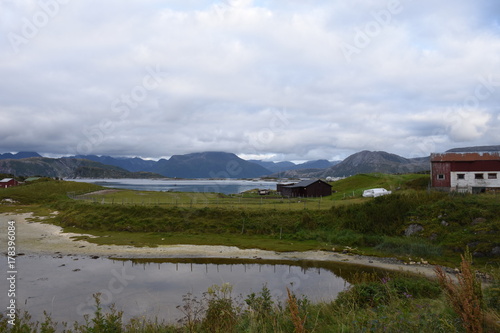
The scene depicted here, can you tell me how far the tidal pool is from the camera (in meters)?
17.4

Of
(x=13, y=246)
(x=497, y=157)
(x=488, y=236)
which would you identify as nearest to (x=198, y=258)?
(x=13, y=246)

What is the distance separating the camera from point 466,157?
5197cm

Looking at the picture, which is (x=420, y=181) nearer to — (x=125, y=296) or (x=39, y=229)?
(x=125, y=296)

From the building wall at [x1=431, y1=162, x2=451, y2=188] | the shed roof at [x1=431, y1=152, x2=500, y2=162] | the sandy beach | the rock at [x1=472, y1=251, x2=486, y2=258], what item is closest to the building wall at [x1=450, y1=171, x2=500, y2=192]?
the building wall at [x1=431, y1=162, x2=451, y2=188]

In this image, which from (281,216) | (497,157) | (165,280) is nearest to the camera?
(165,280)

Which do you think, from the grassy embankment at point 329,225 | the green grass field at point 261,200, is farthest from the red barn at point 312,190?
the grassy embankment at point 329,225

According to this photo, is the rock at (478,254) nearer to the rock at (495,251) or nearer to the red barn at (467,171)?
the rock at (495,251)

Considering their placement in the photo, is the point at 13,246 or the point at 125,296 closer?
the point at 125,296

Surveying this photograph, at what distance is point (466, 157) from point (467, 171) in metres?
2.42

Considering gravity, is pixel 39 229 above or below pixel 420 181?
below

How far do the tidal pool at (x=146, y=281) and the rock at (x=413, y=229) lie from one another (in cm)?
1213

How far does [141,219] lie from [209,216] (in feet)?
31.5

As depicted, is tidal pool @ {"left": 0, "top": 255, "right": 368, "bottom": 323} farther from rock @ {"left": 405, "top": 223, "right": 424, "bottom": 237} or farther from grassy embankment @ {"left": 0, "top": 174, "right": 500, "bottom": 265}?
rock @ {"left": 405, "top": 223, "right": 424, "bottom": 237}

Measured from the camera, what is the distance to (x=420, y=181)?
62438 mm
